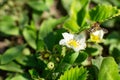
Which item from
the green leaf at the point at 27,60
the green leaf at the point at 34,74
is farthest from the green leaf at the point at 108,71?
the green leaf at the point at 27,60

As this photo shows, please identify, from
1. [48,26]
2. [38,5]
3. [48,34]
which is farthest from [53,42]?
[38,5]

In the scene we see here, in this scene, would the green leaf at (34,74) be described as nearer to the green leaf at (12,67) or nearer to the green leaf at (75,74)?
the green leaf at (12,67)

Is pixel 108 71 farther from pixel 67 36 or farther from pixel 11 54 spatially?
pixel 11 54

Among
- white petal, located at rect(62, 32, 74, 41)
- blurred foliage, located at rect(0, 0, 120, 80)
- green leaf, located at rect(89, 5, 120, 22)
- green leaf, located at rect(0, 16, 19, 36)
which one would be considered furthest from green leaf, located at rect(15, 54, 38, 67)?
green leaf, located at rect(89, 5, 120, 22)

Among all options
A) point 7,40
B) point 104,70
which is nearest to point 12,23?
point 7,40

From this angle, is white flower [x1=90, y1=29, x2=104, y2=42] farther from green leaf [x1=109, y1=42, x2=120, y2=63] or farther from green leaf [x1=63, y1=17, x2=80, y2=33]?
green leaf [x1=109, y1=42, x2=120, y2=63]

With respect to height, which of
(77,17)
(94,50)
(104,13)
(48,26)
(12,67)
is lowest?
(12,67)
